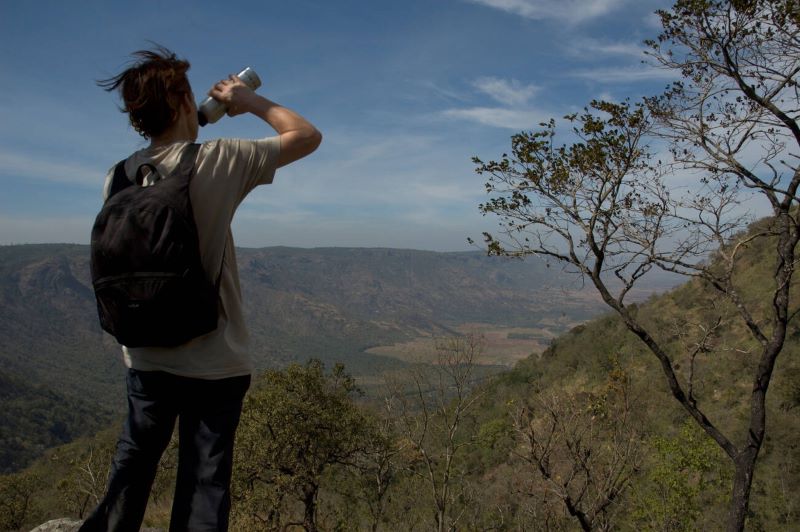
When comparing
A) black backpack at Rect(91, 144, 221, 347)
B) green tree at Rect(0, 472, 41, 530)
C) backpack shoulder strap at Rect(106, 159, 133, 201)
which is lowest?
green tree at Rect(0, 472, 41, 530)

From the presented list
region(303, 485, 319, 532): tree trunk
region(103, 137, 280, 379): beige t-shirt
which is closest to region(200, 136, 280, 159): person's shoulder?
region(103, 137, 280, 379): beige t-shirt

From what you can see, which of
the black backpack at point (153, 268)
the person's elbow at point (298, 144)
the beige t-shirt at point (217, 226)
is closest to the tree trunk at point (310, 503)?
A: the beige t-shirt at point (217, 226)

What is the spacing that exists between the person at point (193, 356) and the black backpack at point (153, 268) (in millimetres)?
68

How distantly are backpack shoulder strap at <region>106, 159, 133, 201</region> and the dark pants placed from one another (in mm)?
577

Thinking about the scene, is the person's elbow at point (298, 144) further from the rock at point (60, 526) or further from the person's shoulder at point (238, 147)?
the rock at point (60, 526)

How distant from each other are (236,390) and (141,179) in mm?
715

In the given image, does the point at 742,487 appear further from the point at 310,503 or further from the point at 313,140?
the point at 310,503

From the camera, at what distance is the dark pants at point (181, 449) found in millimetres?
1590

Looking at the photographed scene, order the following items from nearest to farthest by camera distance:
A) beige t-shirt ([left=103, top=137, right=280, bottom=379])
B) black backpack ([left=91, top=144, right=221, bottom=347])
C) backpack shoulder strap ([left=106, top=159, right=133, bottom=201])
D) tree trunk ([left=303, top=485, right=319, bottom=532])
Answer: black backpack ([left=91, top=144, right=221, bottom=347]) → beige t-shirt ([left=103, top=137, right=280, bottom=379]) → backpack shoulder strap ([left=106, top=159, right=133, bottom=201]) → tree trunk ([left=303, top=485, right=319, bottom=532])

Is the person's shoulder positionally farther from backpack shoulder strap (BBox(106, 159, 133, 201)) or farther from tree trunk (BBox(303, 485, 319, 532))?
tree trunk (BBox(303, 485, 319, 532))

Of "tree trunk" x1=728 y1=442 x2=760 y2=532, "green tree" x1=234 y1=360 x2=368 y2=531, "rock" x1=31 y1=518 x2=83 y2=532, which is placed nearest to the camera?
"rock" x1=31 y1=518 x2=83 y2=532

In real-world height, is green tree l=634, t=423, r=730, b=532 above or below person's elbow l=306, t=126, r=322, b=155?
below

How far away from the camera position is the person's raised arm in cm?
168

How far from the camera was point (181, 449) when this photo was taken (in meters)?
1.64
